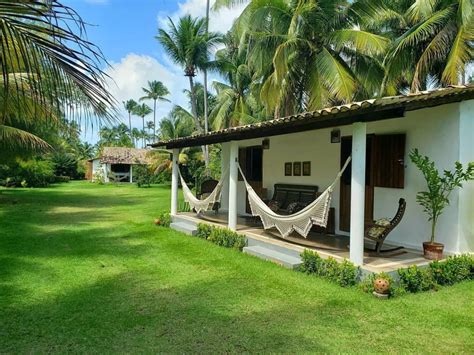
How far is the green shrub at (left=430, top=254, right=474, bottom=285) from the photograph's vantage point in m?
5.00

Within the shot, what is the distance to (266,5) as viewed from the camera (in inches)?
491

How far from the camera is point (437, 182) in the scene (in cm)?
524

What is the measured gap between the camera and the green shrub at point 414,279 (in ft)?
15.6

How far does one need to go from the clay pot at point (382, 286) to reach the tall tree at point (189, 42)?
703 inches

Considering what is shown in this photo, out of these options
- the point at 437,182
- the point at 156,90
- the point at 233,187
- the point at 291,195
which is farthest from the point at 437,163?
the point at 156,90

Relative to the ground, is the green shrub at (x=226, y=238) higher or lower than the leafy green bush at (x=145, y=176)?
lower

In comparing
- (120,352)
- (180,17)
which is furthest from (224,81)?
(120,352)

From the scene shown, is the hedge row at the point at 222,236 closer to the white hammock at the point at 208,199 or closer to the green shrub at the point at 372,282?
the white hammock at the point at 208,199

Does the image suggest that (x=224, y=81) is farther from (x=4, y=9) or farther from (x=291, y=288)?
(x=4, y=9)

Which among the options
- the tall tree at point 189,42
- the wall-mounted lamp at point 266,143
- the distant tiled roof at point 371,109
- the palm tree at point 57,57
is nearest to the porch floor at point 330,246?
the wall-mounted lamp at point 266,143

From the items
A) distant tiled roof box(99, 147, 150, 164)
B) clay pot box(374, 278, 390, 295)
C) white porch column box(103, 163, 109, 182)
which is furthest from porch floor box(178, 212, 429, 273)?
distant tiled roof box(99, 147, 150, 164)

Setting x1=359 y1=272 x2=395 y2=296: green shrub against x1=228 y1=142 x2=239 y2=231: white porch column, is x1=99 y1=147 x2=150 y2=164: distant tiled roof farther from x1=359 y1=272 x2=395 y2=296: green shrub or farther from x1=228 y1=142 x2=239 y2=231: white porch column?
x1=359 y1=272 x2=395 y2=296: green shrub

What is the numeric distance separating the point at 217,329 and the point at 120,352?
0.93 m

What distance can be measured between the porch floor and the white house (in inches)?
8.1
